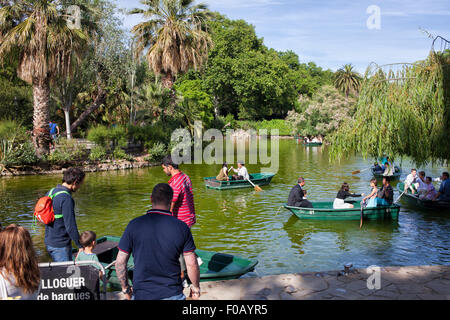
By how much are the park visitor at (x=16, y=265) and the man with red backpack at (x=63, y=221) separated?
191 cm

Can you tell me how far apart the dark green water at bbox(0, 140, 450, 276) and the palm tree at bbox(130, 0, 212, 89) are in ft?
36.4

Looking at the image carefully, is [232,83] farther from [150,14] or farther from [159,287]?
[159,287]

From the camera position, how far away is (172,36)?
1152 inches

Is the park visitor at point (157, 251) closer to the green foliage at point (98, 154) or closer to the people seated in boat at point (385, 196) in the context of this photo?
the people seated in boat at point (385, 196)

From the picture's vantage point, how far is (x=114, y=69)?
109 ft

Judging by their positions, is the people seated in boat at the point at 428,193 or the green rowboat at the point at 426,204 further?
the people seated in boat at the point at 428,193

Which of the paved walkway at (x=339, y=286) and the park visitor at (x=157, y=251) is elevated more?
the park visitor at (x=157, y=251)

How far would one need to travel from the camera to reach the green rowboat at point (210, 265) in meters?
7.42

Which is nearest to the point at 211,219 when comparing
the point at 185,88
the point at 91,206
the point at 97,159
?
the point at 91,206

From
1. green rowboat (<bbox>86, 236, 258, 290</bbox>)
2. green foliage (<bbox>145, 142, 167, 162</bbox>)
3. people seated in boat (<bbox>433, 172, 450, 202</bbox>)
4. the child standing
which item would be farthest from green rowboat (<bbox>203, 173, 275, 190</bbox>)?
the child standing

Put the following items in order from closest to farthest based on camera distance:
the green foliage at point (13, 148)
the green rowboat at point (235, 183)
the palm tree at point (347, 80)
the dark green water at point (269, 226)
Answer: the dark green water at point (269, 226) < the green rowboat at point (235, 183) < the green foliage at point (13, 148) < the palm tree at point (347, 80)

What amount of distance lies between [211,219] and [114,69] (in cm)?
2297

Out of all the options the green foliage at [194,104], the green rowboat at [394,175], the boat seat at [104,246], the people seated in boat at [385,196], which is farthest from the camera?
the green foliage at [194,104]

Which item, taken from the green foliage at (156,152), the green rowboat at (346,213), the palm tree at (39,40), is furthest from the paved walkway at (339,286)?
the green foliage at (156,152)
